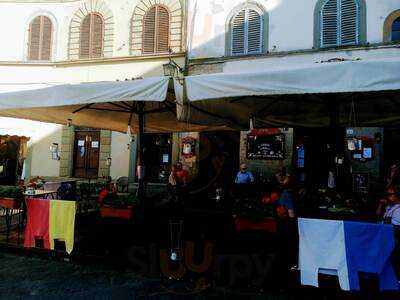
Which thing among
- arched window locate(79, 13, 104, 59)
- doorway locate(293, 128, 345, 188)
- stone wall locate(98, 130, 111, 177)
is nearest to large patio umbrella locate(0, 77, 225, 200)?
doorway locate(293, 128, 345, 188)

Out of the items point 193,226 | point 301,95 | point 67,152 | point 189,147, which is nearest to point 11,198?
point 193,226

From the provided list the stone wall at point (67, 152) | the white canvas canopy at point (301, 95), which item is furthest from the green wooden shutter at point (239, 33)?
the stone wall at point (67, 152)

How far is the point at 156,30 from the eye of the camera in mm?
14336

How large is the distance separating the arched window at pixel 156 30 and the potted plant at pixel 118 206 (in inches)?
372

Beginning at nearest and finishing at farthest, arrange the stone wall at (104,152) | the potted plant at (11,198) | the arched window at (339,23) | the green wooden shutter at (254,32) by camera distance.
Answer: the potted plant at (11,198) < the arched window at (339,23) < the green wooden shutter at (254,32) < the stone wall at (104,152)

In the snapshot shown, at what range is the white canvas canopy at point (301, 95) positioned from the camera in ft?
12.2

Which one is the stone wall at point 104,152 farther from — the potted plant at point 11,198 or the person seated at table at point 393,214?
the person seated at table at point 393,214

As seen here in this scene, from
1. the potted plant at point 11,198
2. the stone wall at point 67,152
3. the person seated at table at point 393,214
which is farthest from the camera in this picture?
the stone wall at point 67,152

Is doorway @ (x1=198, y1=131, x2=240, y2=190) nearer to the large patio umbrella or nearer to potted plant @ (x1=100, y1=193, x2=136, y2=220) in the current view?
the large patio umbrella

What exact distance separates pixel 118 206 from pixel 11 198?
7.09 feet

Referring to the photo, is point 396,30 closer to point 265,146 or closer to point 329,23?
point 329,23

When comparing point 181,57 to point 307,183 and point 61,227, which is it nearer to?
point 307,183

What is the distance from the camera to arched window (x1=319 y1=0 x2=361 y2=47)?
38.5ft

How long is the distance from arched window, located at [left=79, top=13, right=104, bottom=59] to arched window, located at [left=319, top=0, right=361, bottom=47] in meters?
8.12
